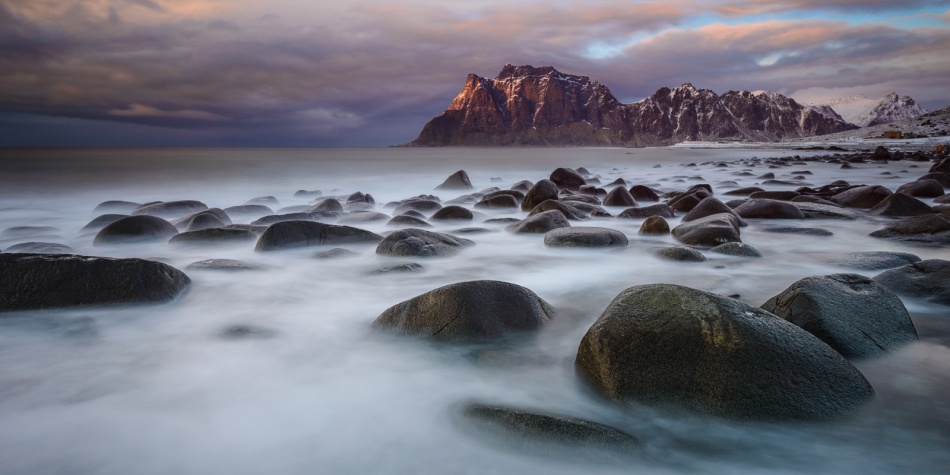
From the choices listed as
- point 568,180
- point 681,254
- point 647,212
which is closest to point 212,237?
point 681,254

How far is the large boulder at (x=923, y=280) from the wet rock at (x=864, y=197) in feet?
17.6

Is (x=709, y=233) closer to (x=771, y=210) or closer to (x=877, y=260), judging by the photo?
(x=877, y=260)

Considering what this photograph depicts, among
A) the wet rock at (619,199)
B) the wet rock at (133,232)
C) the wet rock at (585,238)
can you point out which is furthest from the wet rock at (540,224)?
the wet rock at (133,232)

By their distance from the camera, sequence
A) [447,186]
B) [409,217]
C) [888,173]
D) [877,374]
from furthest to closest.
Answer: [888,173], [447,186], [409,217], [877,374]

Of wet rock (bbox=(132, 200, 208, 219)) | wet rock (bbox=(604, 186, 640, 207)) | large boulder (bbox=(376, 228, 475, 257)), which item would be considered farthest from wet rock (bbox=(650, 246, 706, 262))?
wet rock (bbox=(132, 200, 208, 219))

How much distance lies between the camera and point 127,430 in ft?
6.13

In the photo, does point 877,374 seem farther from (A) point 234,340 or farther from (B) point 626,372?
(A) point 234,340

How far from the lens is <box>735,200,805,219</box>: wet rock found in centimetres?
684

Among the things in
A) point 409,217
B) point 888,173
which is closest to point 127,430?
point 409,217

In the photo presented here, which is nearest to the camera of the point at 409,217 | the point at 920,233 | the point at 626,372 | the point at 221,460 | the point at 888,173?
the point at 221,460

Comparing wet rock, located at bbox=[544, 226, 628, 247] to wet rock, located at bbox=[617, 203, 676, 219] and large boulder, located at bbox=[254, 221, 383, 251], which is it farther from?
wet rock, located at bbox=[617, 203, 676, 219]

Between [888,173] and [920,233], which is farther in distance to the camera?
[888,173]

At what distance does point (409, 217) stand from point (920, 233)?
216 inches

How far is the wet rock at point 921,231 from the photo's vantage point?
5.07 m
